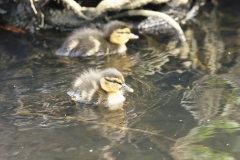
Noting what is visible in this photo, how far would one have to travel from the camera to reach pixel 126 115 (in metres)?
2.82

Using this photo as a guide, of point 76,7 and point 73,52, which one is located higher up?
point 76,7

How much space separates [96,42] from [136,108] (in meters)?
1.64

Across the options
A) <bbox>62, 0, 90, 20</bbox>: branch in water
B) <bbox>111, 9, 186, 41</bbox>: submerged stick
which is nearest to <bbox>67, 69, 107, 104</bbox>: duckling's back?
<bbox>111, 9, 186, 41</bbox>: submerged stick

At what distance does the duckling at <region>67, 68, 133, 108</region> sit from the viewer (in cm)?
303

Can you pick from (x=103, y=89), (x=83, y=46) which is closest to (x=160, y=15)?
(x=83, y=46)

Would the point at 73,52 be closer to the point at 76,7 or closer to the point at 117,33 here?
the point at 117,33

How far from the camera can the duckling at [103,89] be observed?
3027mm

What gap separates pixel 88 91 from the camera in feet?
10.1

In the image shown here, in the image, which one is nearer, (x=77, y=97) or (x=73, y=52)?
(x=77, y=97)

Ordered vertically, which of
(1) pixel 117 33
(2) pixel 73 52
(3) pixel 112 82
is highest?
(3) pixel 112 82

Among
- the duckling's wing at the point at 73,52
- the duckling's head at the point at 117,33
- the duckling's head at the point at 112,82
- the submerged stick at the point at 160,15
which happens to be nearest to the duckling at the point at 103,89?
the duckling's head at the point at 112,82

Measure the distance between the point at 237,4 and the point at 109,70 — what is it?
373cm

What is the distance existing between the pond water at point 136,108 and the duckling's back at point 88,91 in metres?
0.07

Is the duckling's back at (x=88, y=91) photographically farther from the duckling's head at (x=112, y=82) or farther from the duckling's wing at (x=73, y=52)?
the duckling's wing at (x=73, y=52)
